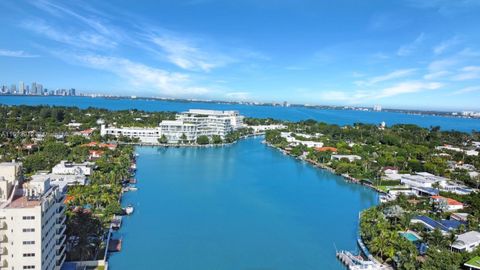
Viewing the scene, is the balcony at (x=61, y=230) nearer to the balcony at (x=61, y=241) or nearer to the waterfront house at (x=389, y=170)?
the balcony at (x=61, y=241)

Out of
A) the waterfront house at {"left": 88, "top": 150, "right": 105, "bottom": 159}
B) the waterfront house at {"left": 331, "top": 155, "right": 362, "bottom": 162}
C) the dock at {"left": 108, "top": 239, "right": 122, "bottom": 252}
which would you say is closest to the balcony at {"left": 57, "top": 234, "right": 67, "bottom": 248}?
the dock at {"left": 108, "top": 239, "right": 122, "bottom": 252}

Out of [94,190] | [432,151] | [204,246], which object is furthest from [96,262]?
[432,151]

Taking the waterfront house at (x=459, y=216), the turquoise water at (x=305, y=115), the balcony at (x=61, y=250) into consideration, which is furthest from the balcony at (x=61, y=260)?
the turquoise water at (x=305, y=115)

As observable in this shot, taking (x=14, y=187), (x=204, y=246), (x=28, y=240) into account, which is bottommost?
(x=204, y=246)

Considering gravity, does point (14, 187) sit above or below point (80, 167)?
above

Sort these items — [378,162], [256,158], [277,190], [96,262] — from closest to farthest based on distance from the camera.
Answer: [96,262], [277,190], [378,162], [256,158]

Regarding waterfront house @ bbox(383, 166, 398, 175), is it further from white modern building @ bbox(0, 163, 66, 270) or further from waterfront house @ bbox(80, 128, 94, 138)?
waterfront house @ bbox(80, 128, 94, 138)

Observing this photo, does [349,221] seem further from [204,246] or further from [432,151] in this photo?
[432,151]
